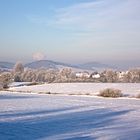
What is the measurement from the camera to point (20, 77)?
111m

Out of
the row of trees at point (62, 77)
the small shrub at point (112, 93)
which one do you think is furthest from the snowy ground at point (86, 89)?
the row of trees at point (62, 77)

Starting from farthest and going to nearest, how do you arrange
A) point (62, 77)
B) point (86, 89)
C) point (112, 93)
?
1. point (62, 77)
2. point (86, 89)
3. point (112, 93)

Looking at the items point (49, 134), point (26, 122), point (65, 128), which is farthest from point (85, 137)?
point (26, 122)

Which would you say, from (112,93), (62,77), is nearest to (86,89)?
(112,93)

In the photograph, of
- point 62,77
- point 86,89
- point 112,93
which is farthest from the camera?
point 62,77

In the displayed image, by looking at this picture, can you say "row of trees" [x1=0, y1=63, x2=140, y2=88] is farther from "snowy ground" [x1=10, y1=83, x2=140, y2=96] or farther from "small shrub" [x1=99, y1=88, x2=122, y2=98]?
"small shrub" [x1=99, y1=88, x2=122, y2=98]

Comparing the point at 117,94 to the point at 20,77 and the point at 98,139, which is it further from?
the point at 20,77

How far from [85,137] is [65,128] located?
Result: 2.61 m

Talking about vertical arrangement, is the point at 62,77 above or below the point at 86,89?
above

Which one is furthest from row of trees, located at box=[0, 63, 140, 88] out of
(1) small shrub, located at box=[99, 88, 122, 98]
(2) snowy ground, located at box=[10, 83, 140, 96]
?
(1) small shrub, located at box=[99, 88, 122, 98]

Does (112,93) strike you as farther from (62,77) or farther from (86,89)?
(62,77)

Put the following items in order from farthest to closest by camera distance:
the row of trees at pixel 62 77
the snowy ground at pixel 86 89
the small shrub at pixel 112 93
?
the row of trees at pixel 62 77 → the snowy ground at pixel 86 89 → the small shrub at pixel 112 93

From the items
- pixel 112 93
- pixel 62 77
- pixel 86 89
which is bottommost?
pixel 112 93

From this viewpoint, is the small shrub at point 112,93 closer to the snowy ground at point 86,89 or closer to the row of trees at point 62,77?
the snowy ground at point 86,89
